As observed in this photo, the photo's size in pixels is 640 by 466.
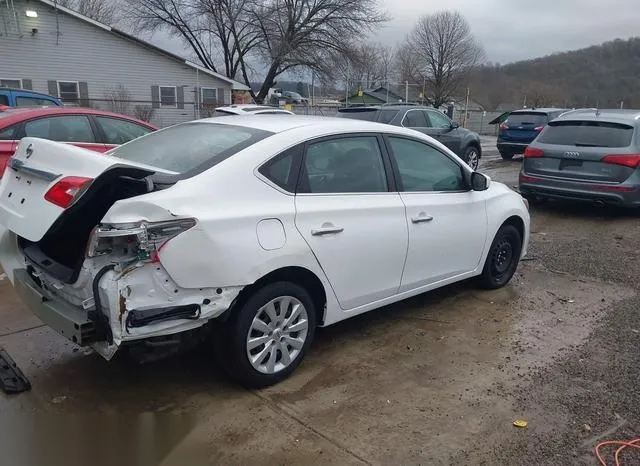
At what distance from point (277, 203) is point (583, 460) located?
2.16 metres

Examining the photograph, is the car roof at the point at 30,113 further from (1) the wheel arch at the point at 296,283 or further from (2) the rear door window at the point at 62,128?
(1) the wheel arch at the point at 296,283

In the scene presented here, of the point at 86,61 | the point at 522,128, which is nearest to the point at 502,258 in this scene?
the point at 522,128

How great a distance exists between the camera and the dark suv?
11.9 m

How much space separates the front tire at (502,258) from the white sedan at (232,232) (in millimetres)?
823

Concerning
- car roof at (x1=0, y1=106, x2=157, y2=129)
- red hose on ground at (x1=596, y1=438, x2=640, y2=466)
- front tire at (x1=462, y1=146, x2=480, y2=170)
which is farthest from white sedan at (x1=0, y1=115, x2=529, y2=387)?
front tire at (x1=462, y1=146, x2=480, y2=170)

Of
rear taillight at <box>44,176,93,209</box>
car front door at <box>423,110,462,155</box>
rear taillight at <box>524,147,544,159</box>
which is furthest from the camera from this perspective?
car front door at <box>423,110,462,155</box>

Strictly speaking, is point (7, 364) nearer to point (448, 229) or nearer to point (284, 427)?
point (284, 427)

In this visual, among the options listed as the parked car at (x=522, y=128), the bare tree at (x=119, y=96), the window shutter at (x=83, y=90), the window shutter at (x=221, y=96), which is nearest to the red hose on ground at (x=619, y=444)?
the parked car at (x=522, y=128)

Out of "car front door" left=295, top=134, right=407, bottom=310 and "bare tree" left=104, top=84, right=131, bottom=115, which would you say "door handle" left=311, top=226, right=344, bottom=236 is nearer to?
"car front door" left=295, top=134, right=407, bottom=310

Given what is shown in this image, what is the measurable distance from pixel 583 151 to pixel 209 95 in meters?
23.8

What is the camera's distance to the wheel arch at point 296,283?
10.6ft

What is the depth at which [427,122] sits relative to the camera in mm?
12781

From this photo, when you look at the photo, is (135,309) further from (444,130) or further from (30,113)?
(444,130)

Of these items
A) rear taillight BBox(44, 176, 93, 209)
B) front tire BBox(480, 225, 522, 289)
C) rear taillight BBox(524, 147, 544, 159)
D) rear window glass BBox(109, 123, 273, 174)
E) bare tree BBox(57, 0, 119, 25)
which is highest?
bare tree BBox(57, 0, 119, 25)
